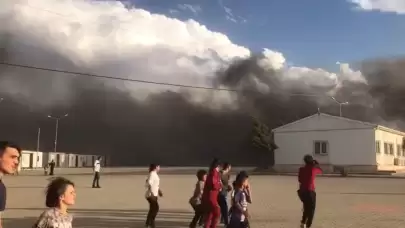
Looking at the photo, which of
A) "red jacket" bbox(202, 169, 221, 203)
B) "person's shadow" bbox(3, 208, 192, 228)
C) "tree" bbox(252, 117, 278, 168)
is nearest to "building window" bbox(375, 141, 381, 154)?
"tree" bbox(252, 117, 278, 168)

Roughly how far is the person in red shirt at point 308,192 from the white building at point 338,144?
34.5 meters

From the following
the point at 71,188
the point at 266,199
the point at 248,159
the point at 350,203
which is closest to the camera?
the point at 71,188

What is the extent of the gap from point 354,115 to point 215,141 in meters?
32.2

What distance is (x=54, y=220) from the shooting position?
3.42m

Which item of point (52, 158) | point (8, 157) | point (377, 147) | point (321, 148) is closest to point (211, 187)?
point (8, 157)

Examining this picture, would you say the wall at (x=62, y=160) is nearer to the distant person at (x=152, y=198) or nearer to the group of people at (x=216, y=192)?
the distant person at (x=152, y=198)

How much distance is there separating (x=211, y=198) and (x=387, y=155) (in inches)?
1630

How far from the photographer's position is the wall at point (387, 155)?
43000mm

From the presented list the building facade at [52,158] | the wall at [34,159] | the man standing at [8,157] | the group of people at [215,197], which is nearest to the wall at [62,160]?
the building facade at [52,158]

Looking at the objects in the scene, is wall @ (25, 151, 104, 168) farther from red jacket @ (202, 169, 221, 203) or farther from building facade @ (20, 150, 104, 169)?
red jacket @ (202, 169, 221, 203)

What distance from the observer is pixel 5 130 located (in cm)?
9750

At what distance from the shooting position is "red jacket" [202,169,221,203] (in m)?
8.49

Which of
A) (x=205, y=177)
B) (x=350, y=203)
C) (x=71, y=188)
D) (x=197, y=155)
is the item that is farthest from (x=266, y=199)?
(x=197, y=155)

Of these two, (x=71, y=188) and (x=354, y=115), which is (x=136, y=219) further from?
(x=354, y=115)
